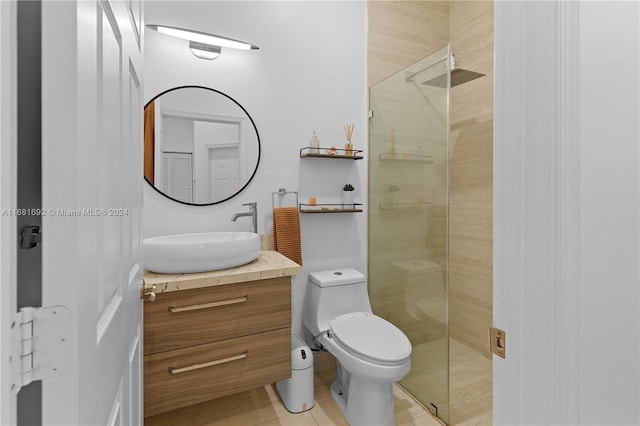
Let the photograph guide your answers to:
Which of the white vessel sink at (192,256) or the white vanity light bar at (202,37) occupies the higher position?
the white vanity light bar at (202,37)

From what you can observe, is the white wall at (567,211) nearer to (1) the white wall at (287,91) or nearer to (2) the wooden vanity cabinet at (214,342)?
(2) the wooden vanity cabinet at (214,342)

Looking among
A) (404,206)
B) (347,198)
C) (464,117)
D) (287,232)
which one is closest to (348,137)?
(347,198)

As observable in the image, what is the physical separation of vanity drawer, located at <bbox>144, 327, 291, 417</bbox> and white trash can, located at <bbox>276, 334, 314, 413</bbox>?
13 centimetres

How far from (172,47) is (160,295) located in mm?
1344

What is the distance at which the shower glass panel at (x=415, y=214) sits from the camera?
5.87 ft

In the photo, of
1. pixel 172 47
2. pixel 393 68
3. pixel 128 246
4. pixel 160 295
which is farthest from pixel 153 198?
pixel 393 68

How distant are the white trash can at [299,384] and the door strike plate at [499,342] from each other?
1295mm

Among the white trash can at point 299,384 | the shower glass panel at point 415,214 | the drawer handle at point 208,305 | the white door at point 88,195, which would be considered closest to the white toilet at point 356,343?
the white trash can at point 299,384

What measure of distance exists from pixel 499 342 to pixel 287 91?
73.3 inches

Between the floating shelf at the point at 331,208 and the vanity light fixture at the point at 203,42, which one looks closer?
the vanity light fixture at the point at 203,42

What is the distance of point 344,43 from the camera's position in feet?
7.44


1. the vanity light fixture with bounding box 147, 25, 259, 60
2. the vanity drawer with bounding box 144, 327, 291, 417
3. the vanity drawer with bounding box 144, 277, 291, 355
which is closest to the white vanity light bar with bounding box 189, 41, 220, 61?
the vanity light fixture with bounding box 147, 25, 259, 60

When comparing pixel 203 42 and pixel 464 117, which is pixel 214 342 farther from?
pixel 464 117

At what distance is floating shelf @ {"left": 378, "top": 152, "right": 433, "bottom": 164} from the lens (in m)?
1.89
